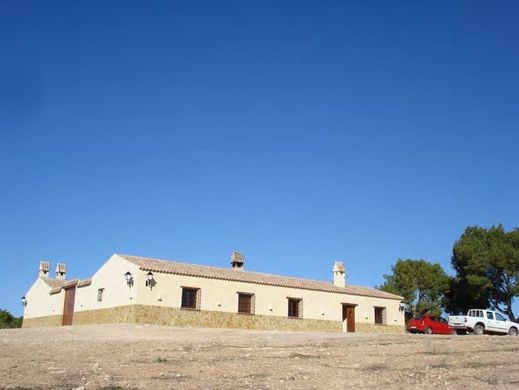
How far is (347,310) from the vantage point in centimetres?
4112

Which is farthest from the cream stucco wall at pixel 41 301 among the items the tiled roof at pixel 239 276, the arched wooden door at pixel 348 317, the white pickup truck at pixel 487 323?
the white pickup truck at pixel 487 323

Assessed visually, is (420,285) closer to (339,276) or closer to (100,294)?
(339,276)

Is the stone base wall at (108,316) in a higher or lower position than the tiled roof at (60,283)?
lower

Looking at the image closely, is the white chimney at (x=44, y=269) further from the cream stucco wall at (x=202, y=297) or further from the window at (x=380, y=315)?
the window at (x=380, y=315)

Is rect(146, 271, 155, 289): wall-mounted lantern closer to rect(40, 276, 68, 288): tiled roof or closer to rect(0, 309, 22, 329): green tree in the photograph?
rect(40, 276, 68, 288): tiled roof

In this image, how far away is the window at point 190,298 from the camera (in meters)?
32.6

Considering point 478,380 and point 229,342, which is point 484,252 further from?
point 478,380

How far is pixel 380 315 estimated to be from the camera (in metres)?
43.5

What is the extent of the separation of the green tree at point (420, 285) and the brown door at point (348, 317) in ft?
59.4

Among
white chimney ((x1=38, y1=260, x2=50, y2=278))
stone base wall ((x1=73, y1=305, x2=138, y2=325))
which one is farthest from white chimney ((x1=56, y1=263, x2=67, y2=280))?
stone base wall ((x1=73, y1=305, x2=138, y2=325))

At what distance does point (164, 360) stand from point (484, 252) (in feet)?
139

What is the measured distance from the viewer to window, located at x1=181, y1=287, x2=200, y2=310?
32562mm

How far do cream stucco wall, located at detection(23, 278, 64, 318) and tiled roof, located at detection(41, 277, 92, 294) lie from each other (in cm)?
29

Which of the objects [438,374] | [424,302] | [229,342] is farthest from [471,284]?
[438,374]
